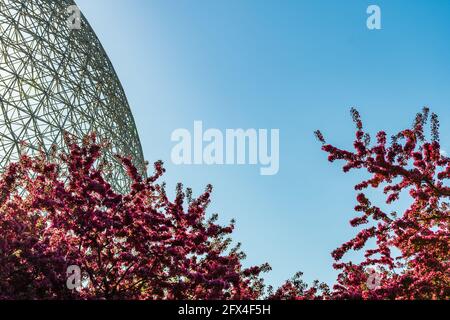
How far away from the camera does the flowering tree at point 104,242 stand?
793cm

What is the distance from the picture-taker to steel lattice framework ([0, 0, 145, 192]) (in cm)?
1570

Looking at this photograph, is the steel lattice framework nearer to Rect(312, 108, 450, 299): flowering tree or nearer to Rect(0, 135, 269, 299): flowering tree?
Rect(0, 135, 269, 299): flowering tree

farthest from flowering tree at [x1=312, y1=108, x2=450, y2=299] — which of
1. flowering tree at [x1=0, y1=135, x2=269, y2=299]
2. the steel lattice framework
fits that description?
the steel lattice framework

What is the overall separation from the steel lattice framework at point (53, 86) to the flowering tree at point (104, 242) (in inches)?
208

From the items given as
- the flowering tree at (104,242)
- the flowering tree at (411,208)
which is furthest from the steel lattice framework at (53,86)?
the flowering tree at (411,208)

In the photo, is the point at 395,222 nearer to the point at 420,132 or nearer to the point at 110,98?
the point at 420,132

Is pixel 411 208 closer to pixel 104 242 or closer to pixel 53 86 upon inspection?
pixel 104 242

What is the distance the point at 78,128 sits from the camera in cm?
1780

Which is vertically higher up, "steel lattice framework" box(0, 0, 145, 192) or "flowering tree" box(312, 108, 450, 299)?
"steel lattice framework" box(0, 0, 145, 192)

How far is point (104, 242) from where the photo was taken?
8.97m

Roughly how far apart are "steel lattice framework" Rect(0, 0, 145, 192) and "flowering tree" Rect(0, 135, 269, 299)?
5.29m

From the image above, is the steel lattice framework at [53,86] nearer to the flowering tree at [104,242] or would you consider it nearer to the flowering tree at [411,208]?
the flowering tree at [104,242]
